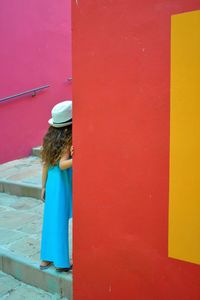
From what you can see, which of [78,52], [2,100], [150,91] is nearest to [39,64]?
[2,100]

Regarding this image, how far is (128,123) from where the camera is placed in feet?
6.98

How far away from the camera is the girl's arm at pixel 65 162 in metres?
2.76

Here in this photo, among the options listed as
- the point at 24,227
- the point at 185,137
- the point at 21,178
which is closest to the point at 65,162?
the point at 185,137

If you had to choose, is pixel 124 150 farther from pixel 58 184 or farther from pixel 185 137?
pixel 58 184

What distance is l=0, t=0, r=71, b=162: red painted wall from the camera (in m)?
5.96

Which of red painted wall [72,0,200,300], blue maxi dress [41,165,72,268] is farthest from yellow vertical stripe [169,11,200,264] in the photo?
blue maxi dress [41,165,72,268]

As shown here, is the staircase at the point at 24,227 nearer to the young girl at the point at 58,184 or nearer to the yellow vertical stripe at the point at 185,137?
the young girl at the point at 58,184

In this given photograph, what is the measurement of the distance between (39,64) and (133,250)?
4935 mm

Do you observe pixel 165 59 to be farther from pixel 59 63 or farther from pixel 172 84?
pixel 59 63

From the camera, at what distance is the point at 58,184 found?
113 inches

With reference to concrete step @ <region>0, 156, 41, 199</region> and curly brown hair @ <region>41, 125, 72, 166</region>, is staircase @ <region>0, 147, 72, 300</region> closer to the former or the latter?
concrete step @ <region>0, 156, 41, 199</region>

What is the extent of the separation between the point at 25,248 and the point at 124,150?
1.83m

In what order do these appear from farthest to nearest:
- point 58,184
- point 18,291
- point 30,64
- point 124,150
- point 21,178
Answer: point 30,64
point 21,178
point 18,291
point 58,184
point 124,150

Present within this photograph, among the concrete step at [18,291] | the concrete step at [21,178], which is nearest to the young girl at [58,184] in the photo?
the concrete step at [18,291]
